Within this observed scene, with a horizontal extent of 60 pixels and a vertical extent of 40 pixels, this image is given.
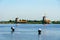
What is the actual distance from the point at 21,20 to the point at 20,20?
2.86 feet

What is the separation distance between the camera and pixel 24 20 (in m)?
192

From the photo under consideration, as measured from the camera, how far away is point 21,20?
18725 cm

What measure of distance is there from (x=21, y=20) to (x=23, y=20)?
12.0ft

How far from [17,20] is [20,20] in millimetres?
4055

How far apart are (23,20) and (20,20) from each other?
411cm

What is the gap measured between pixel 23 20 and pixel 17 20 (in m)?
8.16

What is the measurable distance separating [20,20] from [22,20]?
3.10 meters

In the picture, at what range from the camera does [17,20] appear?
184 meters

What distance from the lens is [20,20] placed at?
187 metres

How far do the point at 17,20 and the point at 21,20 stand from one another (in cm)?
463

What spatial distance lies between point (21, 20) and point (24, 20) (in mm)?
5256

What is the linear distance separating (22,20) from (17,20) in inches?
282

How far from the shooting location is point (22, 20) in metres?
190

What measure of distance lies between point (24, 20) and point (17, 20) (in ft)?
32.1
